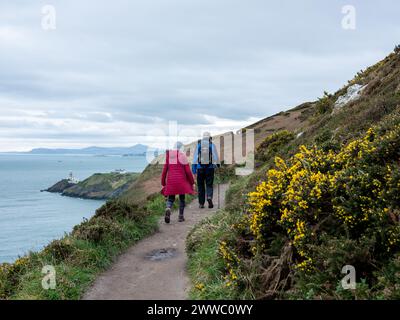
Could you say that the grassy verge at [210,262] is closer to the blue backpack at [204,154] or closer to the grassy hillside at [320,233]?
the grassy hillside at [320,233]

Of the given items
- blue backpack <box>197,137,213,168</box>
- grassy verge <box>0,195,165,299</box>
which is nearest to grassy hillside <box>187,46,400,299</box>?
grassy verge <box>0,195,165,299</box>

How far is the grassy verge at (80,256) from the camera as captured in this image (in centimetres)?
731

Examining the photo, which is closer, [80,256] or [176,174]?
[80,256]

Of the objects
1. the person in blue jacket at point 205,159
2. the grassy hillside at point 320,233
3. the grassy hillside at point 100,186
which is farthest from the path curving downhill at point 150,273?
the grassy hillside at point 100,186

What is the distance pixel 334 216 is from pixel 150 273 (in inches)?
171

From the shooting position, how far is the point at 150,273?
848 cm

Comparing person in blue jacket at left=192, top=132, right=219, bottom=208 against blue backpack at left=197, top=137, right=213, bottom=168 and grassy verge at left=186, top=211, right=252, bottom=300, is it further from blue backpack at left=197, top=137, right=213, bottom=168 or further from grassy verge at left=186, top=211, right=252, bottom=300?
grassy verge at left=186, top=211, right=252, bottom=300

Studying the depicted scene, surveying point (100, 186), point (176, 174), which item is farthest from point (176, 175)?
point (100, 186)

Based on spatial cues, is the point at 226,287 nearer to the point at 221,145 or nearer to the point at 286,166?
the point at 286,166

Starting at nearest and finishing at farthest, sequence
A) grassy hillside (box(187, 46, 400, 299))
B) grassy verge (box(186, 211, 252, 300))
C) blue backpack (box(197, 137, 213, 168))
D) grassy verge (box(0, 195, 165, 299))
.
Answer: grassy hillside (box(187, 46, 400, 299)) < grassy verge (box(186, 211, 252, 300)) < grassy verge (box(0, 195, 165, 299)) < blue backpack (box(197, 137, 213, 168))

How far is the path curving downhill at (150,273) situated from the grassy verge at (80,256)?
24 cm

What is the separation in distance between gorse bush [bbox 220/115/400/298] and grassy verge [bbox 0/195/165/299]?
3011mm

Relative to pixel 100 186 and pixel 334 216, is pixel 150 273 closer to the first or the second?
pixel 334 216

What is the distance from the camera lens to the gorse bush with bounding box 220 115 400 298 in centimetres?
512
